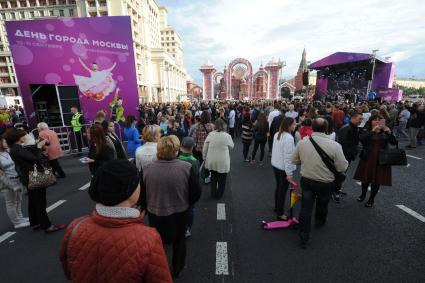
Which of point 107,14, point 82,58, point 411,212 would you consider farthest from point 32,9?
point 411,212

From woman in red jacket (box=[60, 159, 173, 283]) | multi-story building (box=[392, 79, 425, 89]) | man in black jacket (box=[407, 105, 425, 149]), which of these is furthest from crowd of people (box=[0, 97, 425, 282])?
multi-story building (box=[392, 79, 425, 89])

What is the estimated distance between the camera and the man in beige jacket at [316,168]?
2922 mm

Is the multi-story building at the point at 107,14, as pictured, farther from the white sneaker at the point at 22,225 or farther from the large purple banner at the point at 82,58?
the white sneaker at the point at 22,225

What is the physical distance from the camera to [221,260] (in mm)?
2926

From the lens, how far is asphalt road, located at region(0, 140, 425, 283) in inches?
106

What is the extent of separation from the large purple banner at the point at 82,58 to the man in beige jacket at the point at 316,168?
29.3 ft

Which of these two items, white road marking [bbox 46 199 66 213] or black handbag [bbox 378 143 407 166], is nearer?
black handbag [bbox 378 143 407 166]

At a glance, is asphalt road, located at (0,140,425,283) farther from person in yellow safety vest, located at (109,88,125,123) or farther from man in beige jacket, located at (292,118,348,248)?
person in yellow safety vest, located at (109,88,125,123)

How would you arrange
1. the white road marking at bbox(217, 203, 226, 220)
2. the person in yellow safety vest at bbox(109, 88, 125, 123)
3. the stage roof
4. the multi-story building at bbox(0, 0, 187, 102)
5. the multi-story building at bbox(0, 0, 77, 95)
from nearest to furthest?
the white road marking at bbox(217, 203, 226, 220)
the person in yellow safety vest at bbox(109, 88, 125, 123)
the stage roof
the multi-story building at bbox(0, 0, 187, 102)
the multi-story building at bbox(0, 0, 77, 95)

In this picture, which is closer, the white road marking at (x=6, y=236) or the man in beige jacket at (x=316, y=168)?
the man in beige jacket at (x=316, y=168)

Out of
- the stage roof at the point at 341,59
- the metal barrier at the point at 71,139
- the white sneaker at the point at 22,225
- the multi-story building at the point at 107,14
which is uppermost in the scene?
the multi-story building at the point at 107,14

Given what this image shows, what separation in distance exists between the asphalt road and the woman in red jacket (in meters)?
1.81

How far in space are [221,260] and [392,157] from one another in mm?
3543

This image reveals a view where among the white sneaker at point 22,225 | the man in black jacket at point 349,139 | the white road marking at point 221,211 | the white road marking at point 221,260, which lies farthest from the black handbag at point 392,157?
the white sneaker at point 22,225
